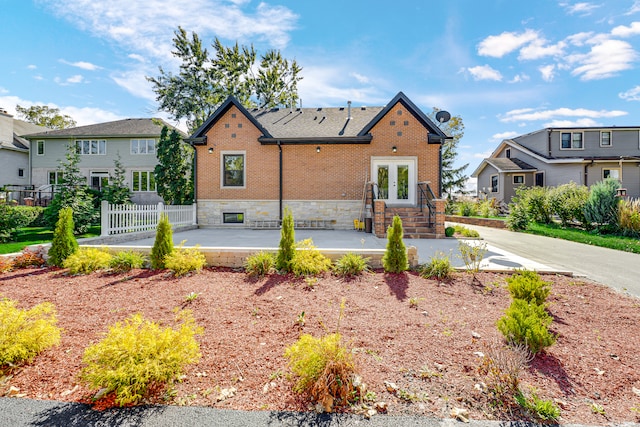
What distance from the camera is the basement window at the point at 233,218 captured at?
1427cm

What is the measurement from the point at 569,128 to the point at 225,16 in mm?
25667

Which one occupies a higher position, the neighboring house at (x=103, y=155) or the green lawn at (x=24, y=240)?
the neighboring house at (x=103, y=155)

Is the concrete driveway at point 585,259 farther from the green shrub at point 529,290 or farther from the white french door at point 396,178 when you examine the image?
the white french door at point 396,178

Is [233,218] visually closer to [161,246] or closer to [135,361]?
[161,246]

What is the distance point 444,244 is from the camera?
31.3 ft

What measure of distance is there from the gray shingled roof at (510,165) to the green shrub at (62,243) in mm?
26855

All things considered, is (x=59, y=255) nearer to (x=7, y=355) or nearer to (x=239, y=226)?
(x=7, y=355)

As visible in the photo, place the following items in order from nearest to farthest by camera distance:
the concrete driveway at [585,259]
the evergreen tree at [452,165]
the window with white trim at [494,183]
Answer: the concrete driveway at [585,259], the window with white trim at [494,183], the evergreen tree at [452,165]

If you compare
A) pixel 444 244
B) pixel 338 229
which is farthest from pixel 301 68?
pixel 444 244

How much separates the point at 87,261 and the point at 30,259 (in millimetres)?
1748

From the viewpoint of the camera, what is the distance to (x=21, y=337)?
2.85 meters

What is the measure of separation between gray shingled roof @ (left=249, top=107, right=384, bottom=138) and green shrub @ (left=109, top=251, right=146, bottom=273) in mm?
9397

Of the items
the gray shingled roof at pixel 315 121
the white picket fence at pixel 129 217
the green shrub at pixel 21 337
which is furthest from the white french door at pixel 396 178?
the green shrub at pixel 21 337

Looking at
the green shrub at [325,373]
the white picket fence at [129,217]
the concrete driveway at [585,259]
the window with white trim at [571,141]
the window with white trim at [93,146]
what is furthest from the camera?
the window with white trim at [93,146]
